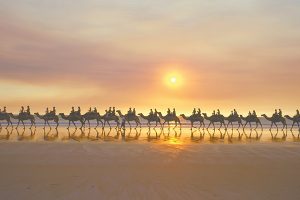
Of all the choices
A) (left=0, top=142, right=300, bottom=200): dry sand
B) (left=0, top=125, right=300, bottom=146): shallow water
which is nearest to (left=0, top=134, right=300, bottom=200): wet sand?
(left=0, top=142, right=300, bottom=200): dry sand

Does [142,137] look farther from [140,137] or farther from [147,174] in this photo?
[147,174]

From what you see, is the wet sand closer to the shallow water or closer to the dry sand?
the dry sand

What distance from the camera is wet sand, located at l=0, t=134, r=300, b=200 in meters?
10.8

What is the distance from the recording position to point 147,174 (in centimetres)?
1350

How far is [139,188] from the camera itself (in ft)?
37.0

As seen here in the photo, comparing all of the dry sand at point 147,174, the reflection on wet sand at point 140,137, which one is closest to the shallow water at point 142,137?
the reflection on wet sand at point 140,137

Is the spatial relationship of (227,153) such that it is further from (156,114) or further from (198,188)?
(156,114)

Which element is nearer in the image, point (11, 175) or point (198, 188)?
point (198, 188)

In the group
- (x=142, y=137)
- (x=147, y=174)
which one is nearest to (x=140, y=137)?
(x=142, y=137)

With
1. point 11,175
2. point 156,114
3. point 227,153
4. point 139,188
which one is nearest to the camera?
point 139,188

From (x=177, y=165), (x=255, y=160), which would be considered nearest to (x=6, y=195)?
(x=177, y=165)

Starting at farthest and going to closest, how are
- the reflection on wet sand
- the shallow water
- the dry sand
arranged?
the reflection on wet sand, the shallow water, the dry sand

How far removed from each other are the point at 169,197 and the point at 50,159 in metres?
7.80

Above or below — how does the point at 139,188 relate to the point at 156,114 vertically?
below
